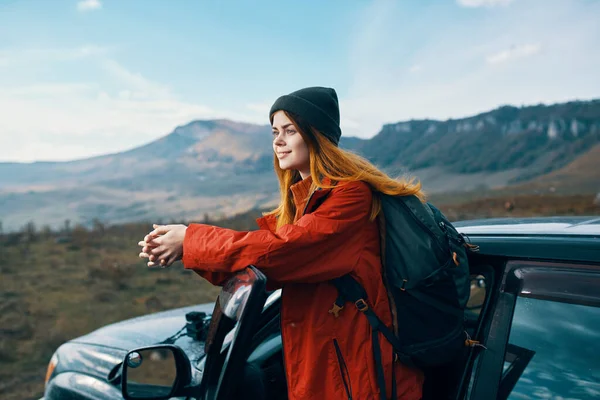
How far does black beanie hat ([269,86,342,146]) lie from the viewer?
1.76 meters

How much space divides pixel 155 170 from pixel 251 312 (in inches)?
6874

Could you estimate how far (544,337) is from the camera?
1428 mm

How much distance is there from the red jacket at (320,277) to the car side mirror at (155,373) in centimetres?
39

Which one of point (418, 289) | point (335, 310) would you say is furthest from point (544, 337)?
point (335, 310)

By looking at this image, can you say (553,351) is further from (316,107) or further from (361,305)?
(316,107)

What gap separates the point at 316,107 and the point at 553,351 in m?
1.18

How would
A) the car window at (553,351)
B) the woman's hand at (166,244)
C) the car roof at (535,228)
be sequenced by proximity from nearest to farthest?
the car window at (553,351), the woman's hand at (166,244), the car roof at (535,228)

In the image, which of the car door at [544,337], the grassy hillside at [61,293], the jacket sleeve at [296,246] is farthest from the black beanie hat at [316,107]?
the grassy hillside at [61,293]

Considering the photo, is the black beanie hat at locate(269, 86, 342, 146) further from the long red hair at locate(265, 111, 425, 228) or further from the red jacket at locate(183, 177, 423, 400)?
the red jacket at locate(183, 177, 423, 400)

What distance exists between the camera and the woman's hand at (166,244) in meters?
1.55

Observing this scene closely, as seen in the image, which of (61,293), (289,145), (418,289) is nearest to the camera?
(418,289)

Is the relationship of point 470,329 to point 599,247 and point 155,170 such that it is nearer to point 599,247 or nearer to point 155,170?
point 599,247

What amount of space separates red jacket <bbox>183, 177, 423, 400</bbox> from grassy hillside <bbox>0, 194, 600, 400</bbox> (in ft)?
14.1

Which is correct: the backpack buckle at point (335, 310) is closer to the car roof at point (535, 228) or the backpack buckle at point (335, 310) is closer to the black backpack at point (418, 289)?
the black backpack at point (418, 289)
